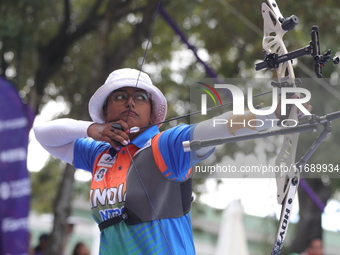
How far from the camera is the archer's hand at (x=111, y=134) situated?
256 cm

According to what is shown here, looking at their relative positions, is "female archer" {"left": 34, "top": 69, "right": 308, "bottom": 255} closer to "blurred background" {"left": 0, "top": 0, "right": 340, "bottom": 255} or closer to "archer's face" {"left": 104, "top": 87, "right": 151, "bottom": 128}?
"archer's face" {"left": 104, "top": 87, "right": 151, "bottom": 128}

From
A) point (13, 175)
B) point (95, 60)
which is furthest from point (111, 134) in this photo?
point (95, 60)

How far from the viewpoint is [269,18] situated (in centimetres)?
234

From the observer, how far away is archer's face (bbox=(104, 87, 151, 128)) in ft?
8.63

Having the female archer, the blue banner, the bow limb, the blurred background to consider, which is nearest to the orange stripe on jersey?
the female archer

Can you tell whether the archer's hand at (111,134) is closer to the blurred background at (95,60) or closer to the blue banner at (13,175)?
the blurred background at (95,60)

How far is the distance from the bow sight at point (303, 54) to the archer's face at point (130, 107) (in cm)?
63

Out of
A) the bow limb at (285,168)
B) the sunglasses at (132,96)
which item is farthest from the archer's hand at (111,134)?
the bow limb at (285,168)

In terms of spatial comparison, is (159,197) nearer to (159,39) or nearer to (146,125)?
(146,125)

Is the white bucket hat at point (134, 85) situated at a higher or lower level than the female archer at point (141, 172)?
higher

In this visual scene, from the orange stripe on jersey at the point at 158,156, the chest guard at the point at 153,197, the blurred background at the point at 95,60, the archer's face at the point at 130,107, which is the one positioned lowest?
the chest guard at the point at 153,197

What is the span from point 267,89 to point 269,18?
27 cm

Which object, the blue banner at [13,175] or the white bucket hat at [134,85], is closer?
the white bucket hat at [134,85]

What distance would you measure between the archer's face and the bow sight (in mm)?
634
